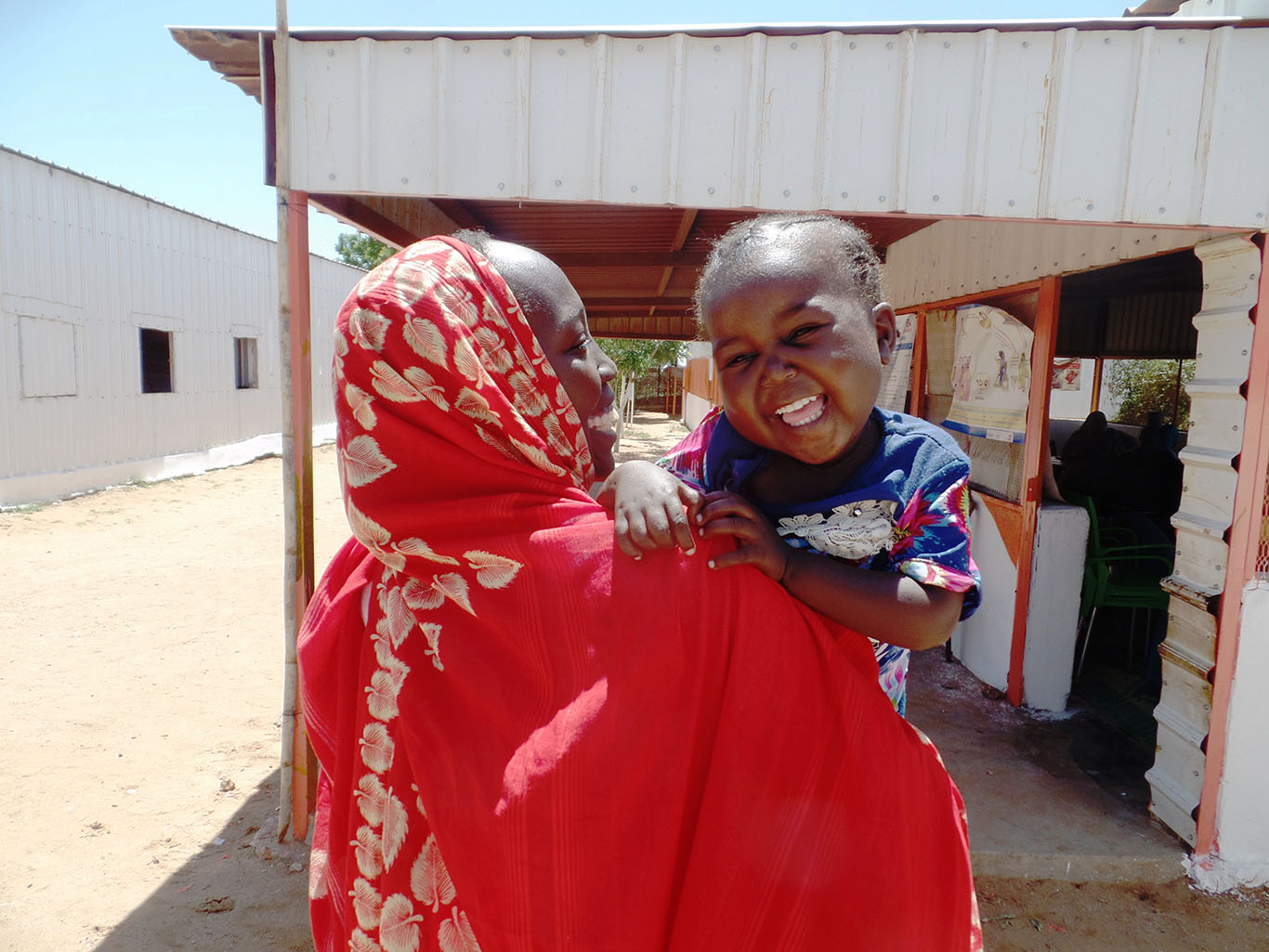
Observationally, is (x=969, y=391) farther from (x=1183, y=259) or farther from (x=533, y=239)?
(x=533, y=239)

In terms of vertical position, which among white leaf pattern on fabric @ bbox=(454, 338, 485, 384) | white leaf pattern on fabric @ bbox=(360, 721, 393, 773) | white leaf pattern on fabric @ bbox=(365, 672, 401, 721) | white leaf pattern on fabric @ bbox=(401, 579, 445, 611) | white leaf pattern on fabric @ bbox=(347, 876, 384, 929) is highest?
white leaf pattern on fabric @ bbox=(454, 338, 485, 384)

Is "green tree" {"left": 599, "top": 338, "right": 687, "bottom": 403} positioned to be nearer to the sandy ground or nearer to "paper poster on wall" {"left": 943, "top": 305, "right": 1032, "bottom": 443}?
the sandy ground

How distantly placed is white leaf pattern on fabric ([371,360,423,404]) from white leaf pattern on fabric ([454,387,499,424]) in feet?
0.17

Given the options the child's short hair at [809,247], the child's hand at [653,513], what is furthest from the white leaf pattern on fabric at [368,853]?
the child's short hair at [809,247]

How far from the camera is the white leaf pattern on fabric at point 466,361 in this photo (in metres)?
0.99

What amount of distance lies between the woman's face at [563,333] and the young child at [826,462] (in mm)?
113

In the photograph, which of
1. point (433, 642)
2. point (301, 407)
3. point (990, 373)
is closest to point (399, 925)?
point (433, 642)

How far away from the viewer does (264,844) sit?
3.27m

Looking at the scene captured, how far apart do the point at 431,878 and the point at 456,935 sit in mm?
79

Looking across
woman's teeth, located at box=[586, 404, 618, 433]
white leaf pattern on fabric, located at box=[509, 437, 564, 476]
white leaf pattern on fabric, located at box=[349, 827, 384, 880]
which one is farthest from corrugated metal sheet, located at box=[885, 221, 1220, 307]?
white leaf pattern on fabric, located at box=[349, 827, 384, 880]

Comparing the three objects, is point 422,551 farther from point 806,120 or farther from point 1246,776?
point 1246,776

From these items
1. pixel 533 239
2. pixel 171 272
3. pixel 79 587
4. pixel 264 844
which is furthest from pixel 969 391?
pixel 171 272

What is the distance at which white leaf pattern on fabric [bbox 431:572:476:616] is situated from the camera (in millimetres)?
1037

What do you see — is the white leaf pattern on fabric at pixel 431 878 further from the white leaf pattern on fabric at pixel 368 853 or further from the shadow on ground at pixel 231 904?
the shadow on ground at pixel 231 904
